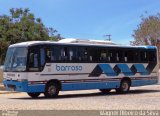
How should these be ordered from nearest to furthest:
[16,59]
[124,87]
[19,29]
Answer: [16,59], [124,87], [19,29]

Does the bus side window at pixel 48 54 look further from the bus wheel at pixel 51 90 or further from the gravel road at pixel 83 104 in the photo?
the gravel road at pixel 83 104

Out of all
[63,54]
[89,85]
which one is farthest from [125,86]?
[63,54]

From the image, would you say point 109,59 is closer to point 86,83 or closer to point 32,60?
point 86,83

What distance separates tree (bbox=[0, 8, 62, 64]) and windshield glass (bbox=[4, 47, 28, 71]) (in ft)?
60.9

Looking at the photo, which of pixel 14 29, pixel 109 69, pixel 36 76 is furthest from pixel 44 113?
pixel 14 29

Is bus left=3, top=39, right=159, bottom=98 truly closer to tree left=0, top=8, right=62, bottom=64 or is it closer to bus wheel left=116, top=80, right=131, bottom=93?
bus wheel left=116, top=80, right=131, bottom=93

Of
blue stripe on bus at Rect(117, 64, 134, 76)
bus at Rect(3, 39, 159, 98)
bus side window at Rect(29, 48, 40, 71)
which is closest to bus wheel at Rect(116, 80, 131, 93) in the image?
bus at Rect(3, 39, 159, 98)

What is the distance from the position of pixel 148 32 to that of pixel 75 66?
148 feet

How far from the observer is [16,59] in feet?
80.8

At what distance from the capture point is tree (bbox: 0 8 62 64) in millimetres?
44375

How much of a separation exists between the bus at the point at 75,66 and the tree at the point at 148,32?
125 ft

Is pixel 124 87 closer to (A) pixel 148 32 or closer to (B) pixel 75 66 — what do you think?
(B) pixel 75 66

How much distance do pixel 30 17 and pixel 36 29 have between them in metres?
1.93

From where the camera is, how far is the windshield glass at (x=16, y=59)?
2417 cm
